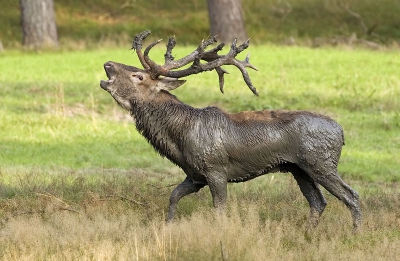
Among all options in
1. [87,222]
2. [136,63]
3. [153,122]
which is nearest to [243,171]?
[153,122]

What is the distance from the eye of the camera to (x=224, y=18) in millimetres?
28078

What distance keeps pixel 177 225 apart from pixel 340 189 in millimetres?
1861

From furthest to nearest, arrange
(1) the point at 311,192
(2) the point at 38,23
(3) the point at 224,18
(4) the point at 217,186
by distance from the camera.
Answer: (2) the point at 38,23 → (3) the point at 224,18 → (1) the point at 311,192 → (4) the point at 217,186

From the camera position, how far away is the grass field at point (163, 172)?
30.1 ft

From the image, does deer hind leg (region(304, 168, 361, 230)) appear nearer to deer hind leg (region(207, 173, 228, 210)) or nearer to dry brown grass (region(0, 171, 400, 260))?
dry brown grass (region(0, 171, 400, 260))

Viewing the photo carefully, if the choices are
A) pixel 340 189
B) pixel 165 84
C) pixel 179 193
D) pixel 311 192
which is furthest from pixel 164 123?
pixel 340 189

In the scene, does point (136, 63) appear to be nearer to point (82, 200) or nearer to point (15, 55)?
point (15, 55)

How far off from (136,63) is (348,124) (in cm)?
755

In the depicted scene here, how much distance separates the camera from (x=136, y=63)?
24.0 m

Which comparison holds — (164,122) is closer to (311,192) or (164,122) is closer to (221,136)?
(221,136)

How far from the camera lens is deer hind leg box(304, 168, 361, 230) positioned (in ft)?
33.5

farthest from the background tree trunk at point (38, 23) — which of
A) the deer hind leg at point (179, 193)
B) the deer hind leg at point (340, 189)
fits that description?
the deer hind leg at point (340, 189)

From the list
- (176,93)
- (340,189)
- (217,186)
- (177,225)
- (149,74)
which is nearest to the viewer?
(177,225)

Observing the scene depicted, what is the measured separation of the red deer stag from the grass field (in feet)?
1.31
